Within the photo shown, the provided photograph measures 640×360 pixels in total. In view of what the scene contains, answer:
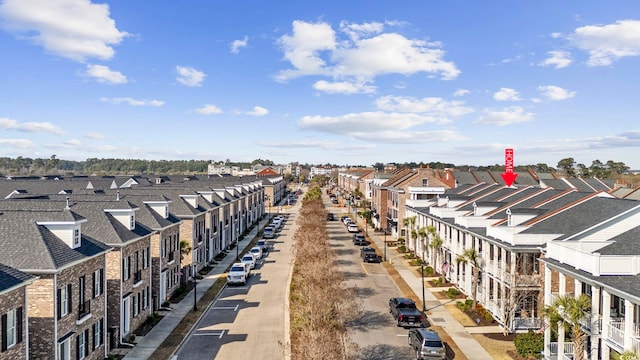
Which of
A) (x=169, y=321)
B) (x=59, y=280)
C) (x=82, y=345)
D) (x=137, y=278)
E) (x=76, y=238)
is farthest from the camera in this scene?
(x=169, y=321)

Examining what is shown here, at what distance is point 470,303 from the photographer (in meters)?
36.8

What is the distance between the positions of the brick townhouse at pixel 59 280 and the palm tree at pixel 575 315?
22944mm

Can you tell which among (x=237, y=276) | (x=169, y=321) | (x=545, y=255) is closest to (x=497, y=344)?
(x=545, y=255)

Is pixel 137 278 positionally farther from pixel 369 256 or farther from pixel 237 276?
pixel 369 256

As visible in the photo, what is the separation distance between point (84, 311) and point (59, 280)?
11.5 ft

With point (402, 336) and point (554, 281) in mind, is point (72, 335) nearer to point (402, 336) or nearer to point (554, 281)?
point (402, 336)

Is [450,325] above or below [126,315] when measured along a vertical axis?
below

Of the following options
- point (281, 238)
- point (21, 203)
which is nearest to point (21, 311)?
point (21, 203)

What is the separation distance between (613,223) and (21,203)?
35749 millimetres

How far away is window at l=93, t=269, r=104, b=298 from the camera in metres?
25.9

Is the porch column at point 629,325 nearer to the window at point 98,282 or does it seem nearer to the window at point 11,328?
the window at point 11,328

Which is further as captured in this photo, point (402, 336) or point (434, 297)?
point (434, 297)

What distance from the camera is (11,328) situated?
18.4m

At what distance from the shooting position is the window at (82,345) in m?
24.0
